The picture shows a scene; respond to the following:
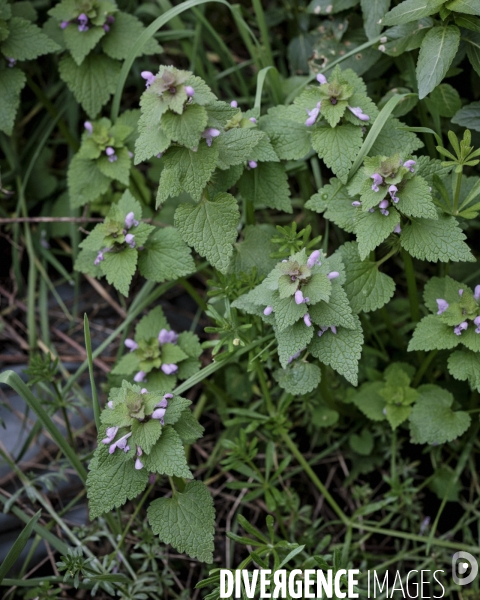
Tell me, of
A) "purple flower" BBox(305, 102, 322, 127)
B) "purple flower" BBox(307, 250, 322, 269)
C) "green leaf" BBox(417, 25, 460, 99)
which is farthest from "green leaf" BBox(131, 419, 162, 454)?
"green leaf" BBox(417, 25, 460, 99)

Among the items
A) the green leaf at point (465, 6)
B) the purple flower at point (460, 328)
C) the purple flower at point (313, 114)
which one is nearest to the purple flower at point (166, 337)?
the purple flower at point (313, 114)

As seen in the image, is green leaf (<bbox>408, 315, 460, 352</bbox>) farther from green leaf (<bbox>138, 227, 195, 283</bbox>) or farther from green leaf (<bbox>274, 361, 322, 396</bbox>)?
green leaf (<bbox>138, 227, 195, 283</bbox>)

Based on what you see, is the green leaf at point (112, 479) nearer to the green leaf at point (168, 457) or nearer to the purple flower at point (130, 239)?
the green leaf at point (168, 457)

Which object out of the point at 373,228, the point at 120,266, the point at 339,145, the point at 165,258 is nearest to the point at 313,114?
the point at 339,145

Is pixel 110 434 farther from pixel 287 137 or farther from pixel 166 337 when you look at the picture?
pixel 287 137

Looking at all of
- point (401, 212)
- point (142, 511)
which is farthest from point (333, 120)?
point (142, 511)

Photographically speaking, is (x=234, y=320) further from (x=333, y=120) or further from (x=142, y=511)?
(x=142, y=511)

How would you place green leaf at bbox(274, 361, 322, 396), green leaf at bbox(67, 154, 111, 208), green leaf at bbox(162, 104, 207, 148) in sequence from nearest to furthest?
green leaf at bbox(162, 104, 207, 148), green leaf at bbox(274, 361, 322, 396), green leaf at bbox(67, 154, 111, 208)
